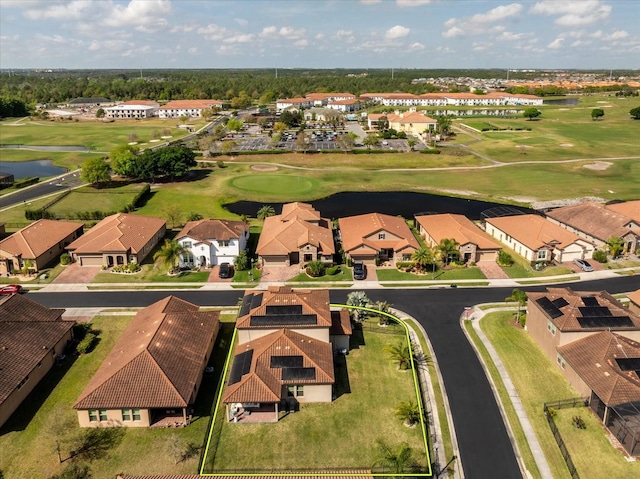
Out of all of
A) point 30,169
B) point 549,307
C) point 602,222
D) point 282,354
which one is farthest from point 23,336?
point 30,169

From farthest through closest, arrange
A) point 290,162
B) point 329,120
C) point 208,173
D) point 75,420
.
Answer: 1. point 329,120
2. point 290,162
3. point 208,173
4. point 75,420

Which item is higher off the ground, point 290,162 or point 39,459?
point 290,162

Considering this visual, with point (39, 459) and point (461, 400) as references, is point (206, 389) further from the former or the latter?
point (461, 400)

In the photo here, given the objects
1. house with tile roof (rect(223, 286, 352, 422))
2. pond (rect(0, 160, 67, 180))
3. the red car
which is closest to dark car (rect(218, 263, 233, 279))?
house with tile roof (rect(223, 286, 352, 422))

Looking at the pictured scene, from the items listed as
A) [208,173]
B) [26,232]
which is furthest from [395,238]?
[208,173]

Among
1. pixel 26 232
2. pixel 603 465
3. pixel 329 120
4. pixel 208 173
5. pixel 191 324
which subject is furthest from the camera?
pixel 329 120

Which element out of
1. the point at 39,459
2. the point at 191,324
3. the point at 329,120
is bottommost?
the point at 39,459

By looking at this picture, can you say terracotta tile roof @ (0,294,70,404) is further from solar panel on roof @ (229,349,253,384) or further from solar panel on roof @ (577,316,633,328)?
solar panel on roof @ (577,316,633,328)


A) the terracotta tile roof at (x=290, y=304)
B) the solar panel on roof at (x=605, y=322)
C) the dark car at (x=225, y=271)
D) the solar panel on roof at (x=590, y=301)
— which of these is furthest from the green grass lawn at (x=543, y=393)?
the dark car at (x=225, y=271)
